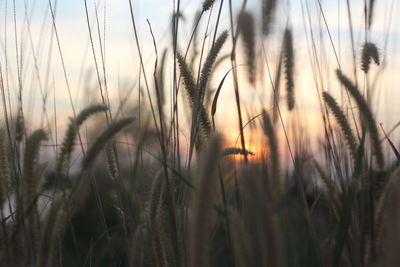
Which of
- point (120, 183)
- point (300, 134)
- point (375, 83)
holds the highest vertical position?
point (375, 83)

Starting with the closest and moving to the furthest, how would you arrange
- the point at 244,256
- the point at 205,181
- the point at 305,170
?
the point at 205,181 < the point at 244,256 < the point at 305,170

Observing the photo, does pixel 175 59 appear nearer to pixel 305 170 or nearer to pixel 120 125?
pixel 120 125

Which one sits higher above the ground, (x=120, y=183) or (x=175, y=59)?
(x=175, y=59)

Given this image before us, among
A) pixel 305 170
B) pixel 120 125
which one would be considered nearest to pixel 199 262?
pixel 120 125

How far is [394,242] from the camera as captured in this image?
76 centimetres

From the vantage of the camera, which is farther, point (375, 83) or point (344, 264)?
point (375, 83)

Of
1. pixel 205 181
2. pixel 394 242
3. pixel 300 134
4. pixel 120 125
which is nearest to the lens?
pixel 394 242

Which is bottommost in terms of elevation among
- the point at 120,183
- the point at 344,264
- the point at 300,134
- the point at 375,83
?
the point at 344,264

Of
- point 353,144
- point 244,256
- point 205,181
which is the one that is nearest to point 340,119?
point 353,144

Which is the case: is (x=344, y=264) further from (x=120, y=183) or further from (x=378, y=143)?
(x=120, y=183)

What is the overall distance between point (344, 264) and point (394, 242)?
93 cm

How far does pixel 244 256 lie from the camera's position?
1.09 meters

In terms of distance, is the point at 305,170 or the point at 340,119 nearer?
the point at 340,119

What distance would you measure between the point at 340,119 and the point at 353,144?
0.08 m
